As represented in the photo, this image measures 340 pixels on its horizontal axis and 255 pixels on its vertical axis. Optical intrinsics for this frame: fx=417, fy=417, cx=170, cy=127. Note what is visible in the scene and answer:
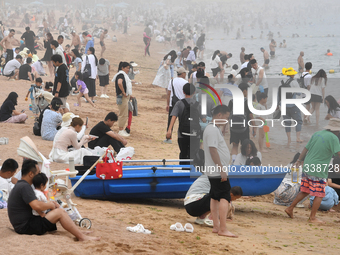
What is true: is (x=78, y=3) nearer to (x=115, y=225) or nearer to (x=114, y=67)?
(x=114, y=67)

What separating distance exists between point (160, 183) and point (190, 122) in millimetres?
1458

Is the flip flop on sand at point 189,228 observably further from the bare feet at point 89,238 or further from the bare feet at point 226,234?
the bare feet at point 89,238

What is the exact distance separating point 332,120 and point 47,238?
4535mm

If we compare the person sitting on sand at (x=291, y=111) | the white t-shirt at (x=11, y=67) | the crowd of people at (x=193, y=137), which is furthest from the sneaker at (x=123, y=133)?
the white t-shirt at (x=11, y=67)

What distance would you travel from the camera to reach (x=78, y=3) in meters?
79.6

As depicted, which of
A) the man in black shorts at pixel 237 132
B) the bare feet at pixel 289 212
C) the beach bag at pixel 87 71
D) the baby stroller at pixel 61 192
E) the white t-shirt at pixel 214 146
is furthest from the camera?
the beach bag at pixel 87 71

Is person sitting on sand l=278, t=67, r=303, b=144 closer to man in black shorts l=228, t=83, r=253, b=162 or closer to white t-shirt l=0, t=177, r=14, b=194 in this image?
man in black shorts l=228, t=83, r=253, b=162

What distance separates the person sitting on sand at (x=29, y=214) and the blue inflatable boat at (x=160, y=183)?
A: 6.06 ft

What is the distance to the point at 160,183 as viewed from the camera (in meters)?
6.73

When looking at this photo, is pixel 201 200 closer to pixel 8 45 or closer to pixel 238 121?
pixel 238 121

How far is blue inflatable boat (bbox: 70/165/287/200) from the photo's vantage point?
6637 millimetres

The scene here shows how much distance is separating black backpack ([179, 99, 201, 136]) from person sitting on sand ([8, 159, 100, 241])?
341 cm

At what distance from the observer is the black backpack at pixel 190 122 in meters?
7.62

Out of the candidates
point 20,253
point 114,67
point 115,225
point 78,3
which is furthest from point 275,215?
point 78,3
